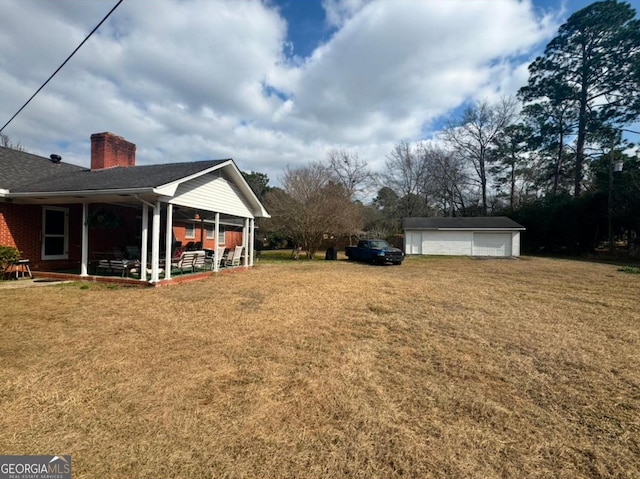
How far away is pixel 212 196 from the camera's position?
11.8 m

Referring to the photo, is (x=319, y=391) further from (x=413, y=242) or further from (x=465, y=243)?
(x=465, y=243)

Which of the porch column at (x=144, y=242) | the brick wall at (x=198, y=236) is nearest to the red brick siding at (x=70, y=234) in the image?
the brick wall at (x=198, y=236)

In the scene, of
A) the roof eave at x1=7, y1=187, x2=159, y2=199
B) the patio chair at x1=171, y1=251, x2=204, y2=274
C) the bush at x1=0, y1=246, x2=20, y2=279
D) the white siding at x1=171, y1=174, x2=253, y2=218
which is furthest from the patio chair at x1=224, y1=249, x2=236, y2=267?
the bush at x1=0, y1=246, x2=20, y2=279

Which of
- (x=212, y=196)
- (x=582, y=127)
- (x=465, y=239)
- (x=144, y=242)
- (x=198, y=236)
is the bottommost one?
(x=144, y=242)

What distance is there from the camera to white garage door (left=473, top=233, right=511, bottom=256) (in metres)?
26.0

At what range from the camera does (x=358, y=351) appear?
4426mm

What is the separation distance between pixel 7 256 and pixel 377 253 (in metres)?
15.4

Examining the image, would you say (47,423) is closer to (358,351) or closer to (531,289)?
(358,351)

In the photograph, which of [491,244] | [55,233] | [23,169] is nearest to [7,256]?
[55,233]

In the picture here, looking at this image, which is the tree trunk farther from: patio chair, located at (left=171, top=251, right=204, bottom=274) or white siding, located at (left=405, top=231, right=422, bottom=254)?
patio chair, located at (left=171, top=251, right=204, bottom=274)

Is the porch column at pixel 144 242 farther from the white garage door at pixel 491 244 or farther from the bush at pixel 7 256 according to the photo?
the white garage door at pixel 491 244

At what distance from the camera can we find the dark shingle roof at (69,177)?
30.2 feet

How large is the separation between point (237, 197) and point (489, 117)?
117 feet

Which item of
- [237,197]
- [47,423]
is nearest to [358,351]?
[47,423]
